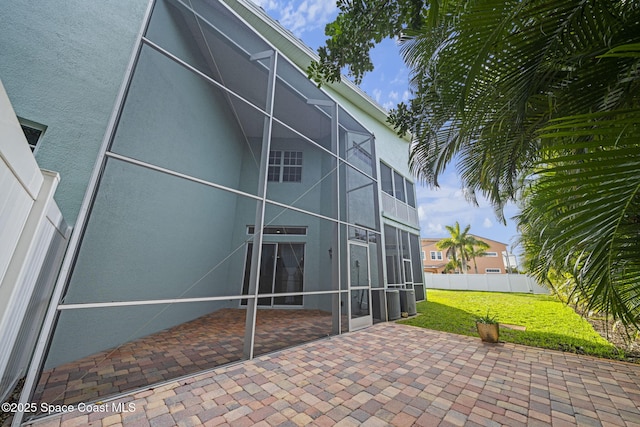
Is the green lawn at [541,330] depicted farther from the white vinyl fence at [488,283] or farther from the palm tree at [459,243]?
the palm tree at [459,243]

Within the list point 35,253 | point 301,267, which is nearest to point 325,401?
point 35,253

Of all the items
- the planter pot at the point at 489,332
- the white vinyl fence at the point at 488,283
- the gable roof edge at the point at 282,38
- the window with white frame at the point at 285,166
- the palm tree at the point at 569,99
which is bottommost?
the planter pot at the point at 489,332

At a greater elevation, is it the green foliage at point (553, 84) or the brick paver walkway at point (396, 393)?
the green foliage at point (553, 84)

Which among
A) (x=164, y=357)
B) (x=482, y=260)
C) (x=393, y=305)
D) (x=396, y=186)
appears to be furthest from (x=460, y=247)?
(x=164, y=357)

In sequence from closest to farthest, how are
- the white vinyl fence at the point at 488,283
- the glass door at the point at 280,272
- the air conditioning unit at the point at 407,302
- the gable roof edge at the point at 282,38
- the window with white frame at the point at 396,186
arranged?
1. the gable roof edge at the point at 282,38
2. the air conditioning unit at the point at 407,302
3. the glass door at the point at 280,272
4. the window with white frame at the point at 396,186
5. the white vinyl fence at the point at 488,283

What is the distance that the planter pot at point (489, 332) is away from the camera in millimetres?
3963

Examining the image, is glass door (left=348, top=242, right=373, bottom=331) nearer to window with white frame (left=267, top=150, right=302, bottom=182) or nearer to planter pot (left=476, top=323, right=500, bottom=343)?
planter pot (left=476, top=323, right=500, bottom=343)

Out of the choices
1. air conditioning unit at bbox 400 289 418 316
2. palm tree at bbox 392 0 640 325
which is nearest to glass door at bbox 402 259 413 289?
air conditioning unit at bbox 400 289 418 316

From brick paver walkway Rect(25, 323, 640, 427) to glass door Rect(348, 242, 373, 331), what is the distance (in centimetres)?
155

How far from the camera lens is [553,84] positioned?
70.4 inches

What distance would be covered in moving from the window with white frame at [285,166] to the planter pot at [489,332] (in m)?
6.28

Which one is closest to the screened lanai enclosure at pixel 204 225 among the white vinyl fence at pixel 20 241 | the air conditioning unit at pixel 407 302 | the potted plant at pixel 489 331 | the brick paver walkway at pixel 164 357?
the brick paver walkway at pixel 164 357

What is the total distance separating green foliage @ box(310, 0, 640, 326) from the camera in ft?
3.23

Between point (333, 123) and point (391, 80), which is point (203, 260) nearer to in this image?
point (333, 123)
